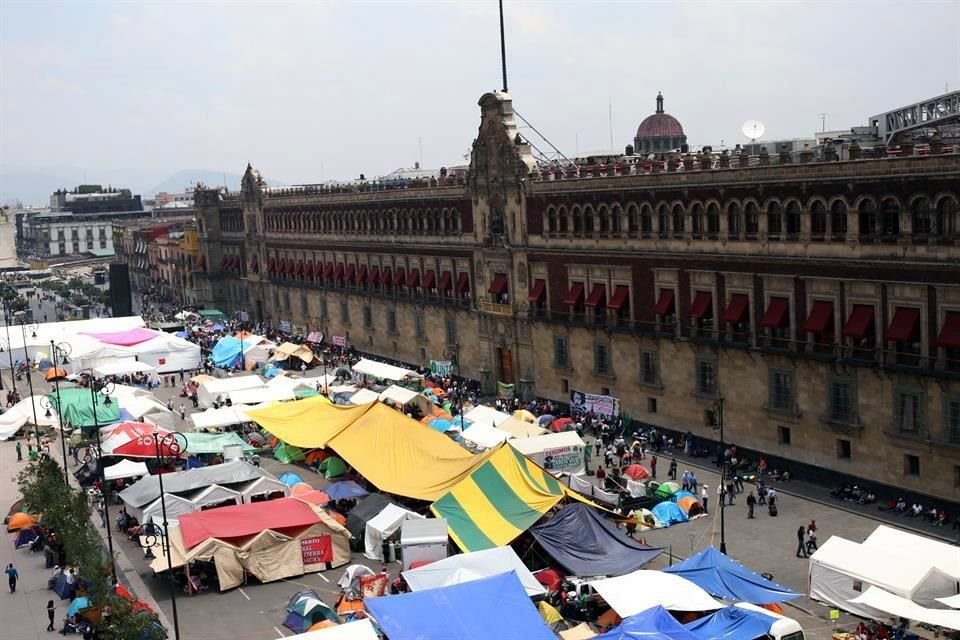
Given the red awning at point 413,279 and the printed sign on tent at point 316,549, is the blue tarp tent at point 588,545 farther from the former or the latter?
the red awning at point 413,279

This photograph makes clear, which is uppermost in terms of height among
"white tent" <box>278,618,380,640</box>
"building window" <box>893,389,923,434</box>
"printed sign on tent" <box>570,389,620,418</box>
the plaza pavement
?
"building window" <box>893,389,923,434</box>

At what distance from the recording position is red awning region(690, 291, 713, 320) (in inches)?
1967

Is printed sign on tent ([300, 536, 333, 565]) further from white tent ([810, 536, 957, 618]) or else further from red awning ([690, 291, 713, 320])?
red awning ([690, 291, 713, 320])

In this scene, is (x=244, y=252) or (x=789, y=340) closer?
(x=789, y=340)

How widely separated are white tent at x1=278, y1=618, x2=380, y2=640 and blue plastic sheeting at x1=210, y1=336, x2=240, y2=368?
52456 millimetres

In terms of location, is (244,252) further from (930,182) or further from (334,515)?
(930,182)

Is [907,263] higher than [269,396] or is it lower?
higher

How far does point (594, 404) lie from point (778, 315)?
546 inches

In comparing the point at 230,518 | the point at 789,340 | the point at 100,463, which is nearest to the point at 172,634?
the point at 230,518

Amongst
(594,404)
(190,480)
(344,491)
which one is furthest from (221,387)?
(344,491)

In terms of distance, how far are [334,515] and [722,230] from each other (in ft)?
68.1

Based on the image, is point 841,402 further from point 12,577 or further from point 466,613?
point 12,577

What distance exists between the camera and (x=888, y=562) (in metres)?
30.4

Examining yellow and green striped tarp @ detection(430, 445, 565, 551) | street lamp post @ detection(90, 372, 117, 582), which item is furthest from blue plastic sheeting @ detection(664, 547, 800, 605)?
street lamp post @ detection(90, 372, 117, 582)
